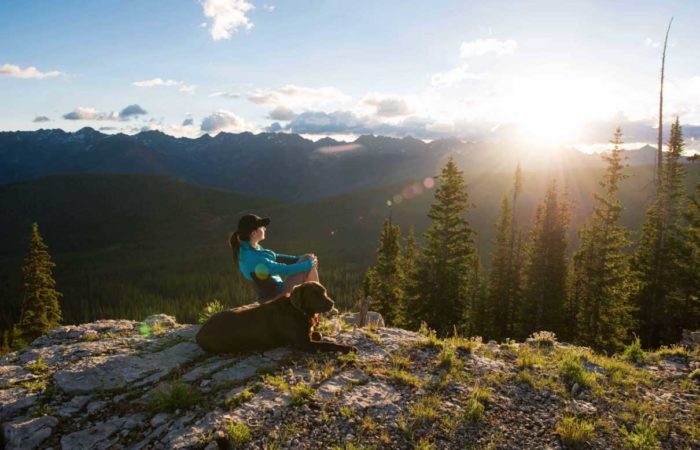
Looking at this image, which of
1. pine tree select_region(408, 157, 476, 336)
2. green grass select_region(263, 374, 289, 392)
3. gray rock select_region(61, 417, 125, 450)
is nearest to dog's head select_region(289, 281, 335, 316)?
green grass select_region(263, 374, 289, 392)

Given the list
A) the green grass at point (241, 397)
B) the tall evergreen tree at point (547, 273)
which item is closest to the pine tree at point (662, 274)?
the tall evergreen tree at point (547, 273)

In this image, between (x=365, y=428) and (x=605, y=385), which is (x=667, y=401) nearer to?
(x=605, y=385)

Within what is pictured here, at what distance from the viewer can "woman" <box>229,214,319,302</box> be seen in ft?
26.2

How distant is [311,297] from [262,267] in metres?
1.61

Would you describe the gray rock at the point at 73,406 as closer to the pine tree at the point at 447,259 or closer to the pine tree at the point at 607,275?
the pine tree at the point at 447,259

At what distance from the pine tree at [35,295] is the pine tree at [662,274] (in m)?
46.2

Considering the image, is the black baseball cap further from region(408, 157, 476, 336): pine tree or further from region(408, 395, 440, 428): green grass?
region(408, 157, 476, 336): pine tree

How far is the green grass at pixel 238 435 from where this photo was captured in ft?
16.3

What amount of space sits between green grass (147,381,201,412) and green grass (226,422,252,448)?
1.01 meters

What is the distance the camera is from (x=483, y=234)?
655 ft

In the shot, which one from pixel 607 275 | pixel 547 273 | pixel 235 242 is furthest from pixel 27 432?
pixel 547 273

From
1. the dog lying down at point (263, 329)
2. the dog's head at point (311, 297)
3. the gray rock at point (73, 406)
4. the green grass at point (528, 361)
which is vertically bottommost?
the green grass at point (528, 361)

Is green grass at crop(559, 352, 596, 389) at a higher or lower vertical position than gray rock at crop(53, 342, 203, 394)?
lower

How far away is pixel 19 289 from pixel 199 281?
2519 inches
